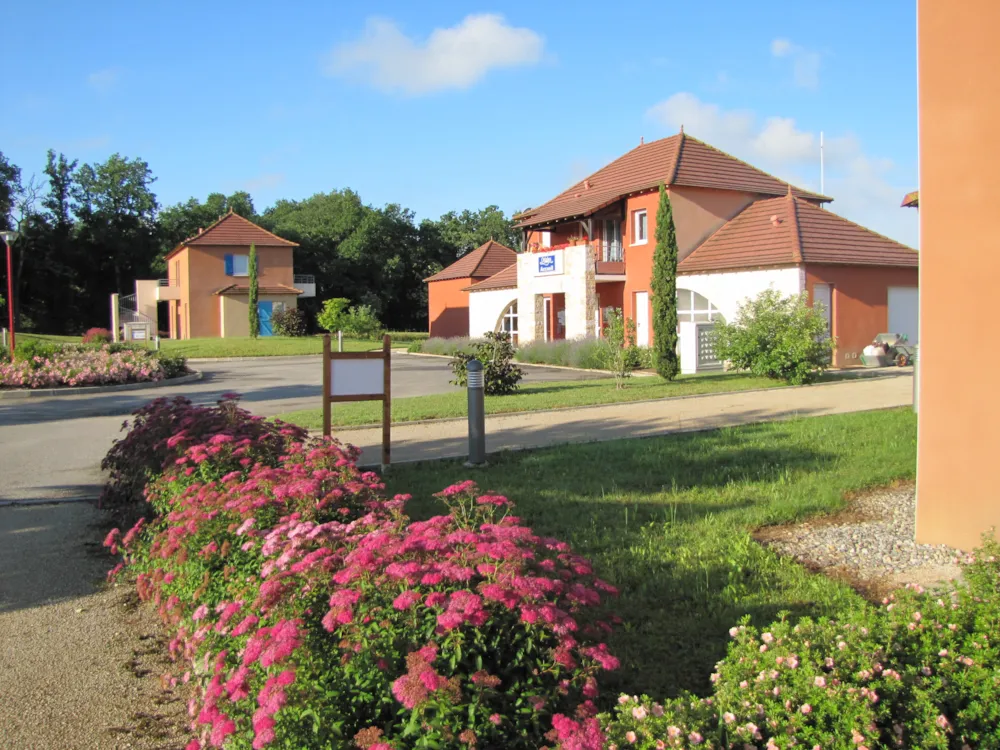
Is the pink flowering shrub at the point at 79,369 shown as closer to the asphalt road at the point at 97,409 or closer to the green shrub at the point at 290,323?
the asphalt road at the point at 97,409

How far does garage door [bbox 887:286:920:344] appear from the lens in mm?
25875

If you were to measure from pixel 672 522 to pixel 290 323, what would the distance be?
4605 cm

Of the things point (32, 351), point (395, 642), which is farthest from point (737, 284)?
point (395, 642)

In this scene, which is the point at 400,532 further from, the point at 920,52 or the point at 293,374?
the point at 293,374

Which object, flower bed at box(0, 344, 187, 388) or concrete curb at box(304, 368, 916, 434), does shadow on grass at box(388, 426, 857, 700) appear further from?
flower bed at box(0, 344, 187, 388)

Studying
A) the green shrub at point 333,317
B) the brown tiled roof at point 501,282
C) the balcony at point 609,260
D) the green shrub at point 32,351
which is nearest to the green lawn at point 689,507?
the green shrub at point 32,351

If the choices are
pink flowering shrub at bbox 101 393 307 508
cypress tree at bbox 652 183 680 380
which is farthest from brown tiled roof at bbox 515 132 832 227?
pink flowering shrub at bbox 101 393 307 508

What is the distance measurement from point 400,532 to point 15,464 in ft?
30.2

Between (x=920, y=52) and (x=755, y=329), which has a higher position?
(x=920, y=52)

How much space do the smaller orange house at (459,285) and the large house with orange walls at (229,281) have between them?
40.1 ft

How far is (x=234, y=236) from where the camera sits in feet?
183

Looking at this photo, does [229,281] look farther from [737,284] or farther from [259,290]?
[737,284]

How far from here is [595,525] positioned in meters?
6.91

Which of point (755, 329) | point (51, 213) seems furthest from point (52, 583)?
point (51, 213)
